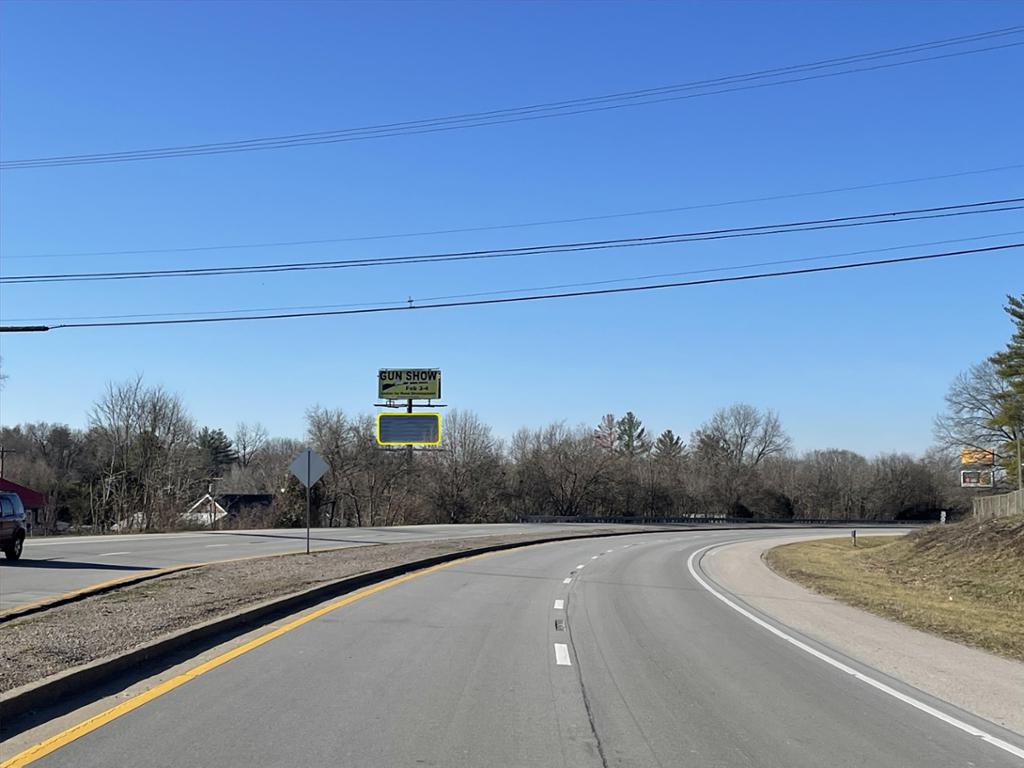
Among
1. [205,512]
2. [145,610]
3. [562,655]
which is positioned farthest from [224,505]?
[562,655]

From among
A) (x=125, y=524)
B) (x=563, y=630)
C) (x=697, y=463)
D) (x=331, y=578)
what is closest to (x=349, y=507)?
(x=125, y=524)

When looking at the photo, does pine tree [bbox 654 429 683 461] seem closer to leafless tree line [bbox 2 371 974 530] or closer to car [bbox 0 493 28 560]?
leafless tree line [bbox 2 371 974 530]

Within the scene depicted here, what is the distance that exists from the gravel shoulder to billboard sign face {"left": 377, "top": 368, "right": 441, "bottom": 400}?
195ft

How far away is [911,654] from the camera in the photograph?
12.0 meters

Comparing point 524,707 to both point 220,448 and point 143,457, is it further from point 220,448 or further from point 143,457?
point 220,448

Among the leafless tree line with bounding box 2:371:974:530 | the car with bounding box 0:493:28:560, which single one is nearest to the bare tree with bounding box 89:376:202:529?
the leafless tree line with bounding box 2:371:974:530

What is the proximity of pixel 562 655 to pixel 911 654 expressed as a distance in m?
4.96

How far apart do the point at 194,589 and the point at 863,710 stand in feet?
36.4

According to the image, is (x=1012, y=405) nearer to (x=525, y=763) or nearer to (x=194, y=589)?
(x=194, y=589)

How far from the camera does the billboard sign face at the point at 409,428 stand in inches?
3216

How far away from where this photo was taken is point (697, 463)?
11512 cm

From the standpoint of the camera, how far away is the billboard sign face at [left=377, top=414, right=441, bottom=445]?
8169 centimetres

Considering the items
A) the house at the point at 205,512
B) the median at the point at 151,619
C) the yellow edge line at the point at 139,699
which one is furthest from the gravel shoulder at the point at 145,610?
the house at the point at 205,512

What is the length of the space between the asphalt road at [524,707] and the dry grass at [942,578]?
14.2 ft
